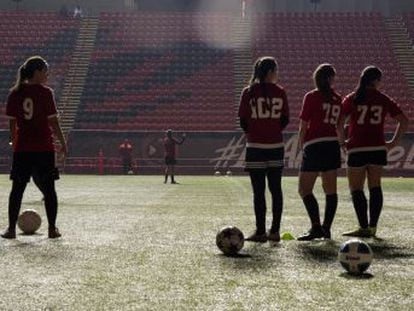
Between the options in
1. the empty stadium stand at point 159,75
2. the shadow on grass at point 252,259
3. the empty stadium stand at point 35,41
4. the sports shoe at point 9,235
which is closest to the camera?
the shadow on grass at point 252,259

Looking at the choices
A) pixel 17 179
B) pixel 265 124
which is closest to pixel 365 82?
pixel 265 124

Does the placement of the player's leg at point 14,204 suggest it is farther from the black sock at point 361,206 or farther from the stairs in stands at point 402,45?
the stairs in stands at point 402,45

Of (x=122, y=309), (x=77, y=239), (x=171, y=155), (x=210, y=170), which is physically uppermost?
(x=122, y=309)

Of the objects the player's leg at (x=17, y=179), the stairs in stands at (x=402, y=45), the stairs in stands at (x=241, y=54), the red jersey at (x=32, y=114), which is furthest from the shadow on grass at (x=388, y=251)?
the stairs in stands at (x=402, y=45)

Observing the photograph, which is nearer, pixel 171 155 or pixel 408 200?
pixel 408 200

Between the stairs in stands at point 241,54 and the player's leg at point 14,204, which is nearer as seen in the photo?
the player's leg at point 14,204

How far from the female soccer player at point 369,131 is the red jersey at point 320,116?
0.24m

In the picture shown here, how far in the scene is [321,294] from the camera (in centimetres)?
468

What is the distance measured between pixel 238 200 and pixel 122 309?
11.0 meters

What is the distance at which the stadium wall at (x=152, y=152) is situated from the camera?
32.9m

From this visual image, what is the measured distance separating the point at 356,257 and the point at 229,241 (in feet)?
4.67

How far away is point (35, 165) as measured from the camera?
7.63 m

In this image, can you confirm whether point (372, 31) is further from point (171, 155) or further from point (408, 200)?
point (408, 200)

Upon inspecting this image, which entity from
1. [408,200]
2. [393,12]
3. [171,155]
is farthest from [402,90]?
[408,200]
